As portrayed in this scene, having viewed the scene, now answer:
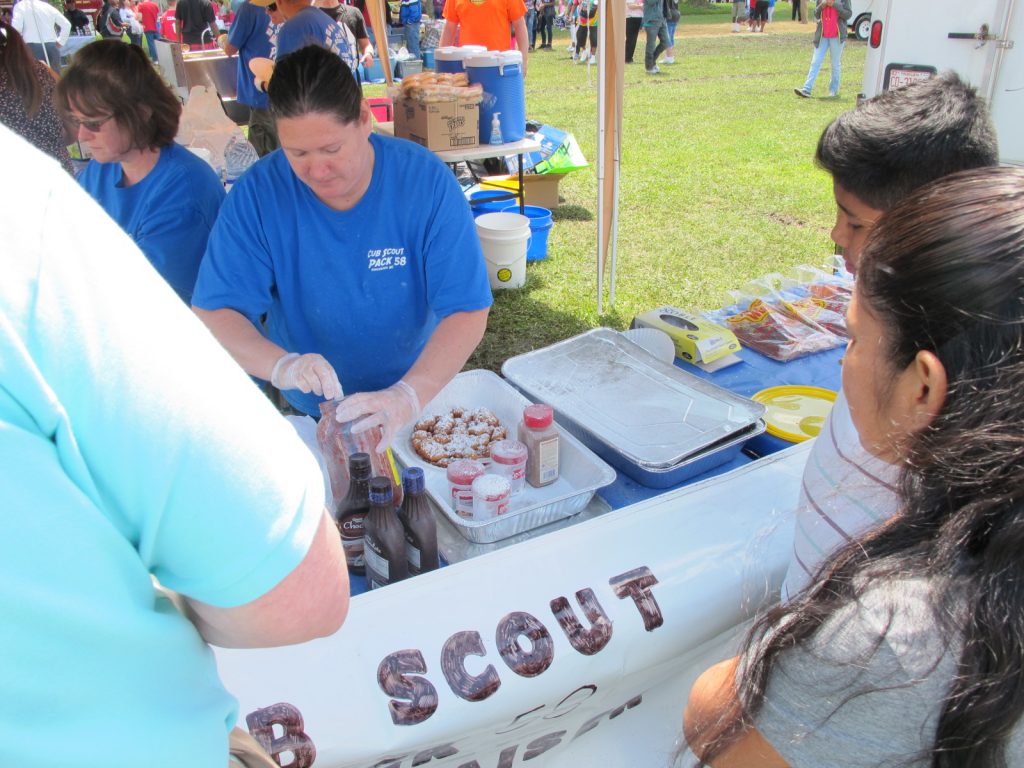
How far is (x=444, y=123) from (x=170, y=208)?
2291 millimetres

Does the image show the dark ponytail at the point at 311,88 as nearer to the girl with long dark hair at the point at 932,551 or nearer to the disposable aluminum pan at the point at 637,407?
the disposable aluminum pan at the point at 637,407

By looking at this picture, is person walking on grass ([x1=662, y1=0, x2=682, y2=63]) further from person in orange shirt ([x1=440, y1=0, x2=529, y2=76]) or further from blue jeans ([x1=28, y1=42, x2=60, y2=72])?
blue jeans ([x1=28, y1=42, x2=60, y2=72])

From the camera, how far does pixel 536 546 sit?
1445mm

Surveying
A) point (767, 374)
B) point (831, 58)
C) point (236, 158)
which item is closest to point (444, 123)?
point (236, 158)

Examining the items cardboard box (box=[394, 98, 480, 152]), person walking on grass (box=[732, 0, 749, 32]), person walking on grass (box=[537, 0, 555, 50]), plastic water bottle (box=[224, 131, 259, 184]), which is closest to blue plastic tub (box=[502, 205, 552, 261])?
cardboard box (box=[394, 98, 480, 152])

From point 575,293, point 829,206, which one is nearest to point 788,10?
point 829,206

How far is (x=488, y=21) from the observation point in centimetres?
672

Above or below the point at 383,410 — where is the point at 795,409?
below

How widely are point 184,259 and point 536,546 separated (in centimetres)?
155

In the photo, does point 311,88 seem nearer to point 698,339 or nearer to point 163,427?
point 698,339

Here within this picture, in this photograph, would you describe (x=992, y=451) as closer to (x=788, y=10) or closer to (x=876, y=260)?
(x=876, y=260)

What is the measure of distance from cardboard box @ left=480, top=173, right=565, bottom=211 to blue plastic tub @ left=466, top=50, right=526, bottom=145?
1253mm

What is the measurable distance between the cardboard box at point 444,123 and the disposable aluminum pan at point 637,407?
2.44 m

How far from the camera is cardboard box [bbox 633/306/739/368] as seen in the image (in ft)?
7.45
